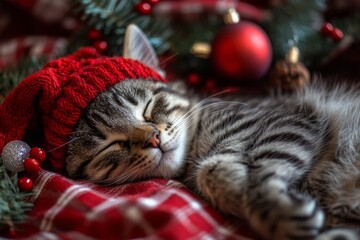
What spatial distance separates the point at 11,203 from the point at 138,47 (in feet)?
1.74

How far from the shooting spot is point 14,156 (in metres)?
0.89

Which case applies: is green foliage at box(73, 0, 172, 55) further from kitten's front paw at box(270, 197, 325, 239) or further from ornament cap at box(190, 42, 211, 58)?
kitten's front paw at box(270, 197, 325, 239)

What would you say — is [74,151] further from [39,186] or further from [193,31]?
[193,31]

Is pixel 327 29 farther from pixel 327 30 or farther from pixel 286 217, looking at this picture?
pixel 286 217

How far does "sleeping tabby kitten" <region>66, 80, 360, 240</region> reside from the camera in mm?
801

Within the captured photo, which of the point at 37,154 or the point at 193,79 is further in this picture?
the point at 193,79

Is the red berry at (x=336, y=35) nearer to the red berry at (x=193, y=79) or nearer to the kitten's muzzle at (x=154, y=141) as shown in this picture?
the red berry at (x=193, y=79)

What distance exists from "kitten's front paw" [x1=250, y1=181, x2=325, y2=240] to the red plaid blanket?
2.2 inches

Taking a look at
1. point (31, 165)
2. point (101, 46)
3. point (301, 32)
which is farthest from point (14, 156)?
point (301, 32)

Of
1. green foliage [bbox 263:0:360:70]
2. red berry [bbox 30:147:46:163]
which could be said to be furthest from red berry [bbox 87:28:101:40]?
green foliage [bbox 263:0:360:70]

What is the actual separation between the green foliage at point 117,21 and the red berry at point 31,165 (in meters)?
0.45

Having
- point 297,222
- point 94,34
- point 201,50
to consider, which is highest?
point 94,34

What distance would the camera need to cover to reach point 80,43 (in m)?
1.28

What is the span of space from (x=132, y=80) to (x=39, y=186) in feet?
1.08
